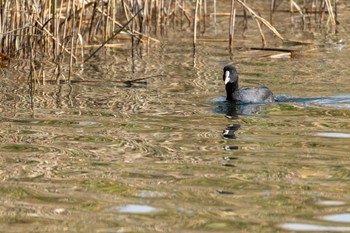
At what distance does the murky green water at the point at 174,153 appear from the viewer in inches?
182

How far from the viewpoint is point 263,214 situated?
15.2 feet

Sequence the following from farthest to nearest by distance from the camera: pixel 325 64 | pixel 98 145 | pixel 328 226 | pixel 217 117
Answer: pixel 325 64 → pixel 217 117 → pixel 98 145 → pixel 328 226

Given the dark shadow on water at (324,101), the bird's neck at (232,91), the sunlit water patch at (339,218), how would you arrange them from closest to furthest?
the sunlit water patch at (339,218)
the dark shadow on water at (324,101)
the bird's neck at (232,91)

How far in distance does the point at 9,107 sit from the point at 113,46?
4650 mm

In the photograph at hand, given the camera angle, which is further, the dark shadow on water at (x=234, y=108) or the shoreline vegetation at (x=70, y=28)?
the shoreline vegetation at (x=70, y=28)

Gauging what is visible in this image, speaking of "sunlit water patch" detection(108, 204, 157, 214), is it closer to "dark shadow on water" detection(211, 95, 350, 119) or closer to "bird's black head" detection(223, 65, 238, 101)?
"dark shadow on water" detection(211, 95, 350, 119)

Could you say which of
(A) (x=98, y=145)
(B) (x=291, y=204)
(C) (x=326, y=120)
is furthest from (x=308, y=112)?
(B) (x=291, y=204)

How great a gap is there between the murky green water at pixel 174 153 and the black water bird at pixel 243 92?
10cm

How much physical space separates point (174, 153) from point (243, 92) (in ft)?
9.61

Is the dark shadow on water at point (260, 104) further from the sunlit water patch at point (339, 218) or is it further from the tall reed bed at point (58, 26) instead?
the sunlit water patch at point (339, 218)

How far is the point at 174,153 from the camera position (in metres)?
6.22

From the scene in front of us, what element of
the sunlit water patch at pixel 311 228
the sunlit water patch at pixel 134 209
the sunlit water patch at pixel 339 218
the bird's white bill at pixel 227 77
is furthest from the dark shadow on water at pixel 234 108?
the sunlit water patch at pixel 311 228

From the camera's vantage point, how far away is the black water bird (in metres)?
8.73

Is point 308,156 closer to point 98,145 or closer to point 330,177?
point 330,177
